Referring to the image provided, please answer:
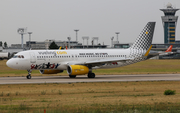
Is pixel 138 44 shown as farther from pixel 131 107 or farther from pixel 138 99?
pixel 131 107

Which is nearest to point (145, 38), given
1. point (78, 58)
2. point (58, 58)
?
point (78, 58)

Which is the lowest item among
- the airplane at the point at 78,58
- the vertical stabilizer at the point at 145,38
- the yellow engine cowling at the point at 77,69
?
the yellow engine cowling at the point at 77,69

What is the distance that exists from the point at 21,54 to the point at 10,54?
110966mm

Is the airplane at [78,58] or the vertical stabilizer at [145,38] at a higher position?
the vertical stabilizer at [145,38]

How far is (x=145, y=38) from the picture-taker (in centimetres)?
5075

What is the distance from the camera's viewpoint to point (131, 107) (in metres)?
20.1

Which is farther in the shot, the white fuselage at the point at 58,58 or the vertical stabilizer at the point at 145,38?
the vertical stabilizer at the point at 145,38

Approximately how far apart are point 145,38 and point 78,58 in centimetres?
1146

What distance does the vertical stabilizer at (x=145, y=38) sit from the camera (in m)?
50.6

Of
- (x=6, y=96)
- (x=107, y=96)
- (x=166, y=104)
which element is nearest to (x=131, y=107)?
(x=166, y=104)

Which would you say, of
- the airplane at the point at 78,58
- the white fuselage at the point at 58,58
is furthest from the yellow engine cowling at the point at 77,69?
the white fuselage at the point at 58,58

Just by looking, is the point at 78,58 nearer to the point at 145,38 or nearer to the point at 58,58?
the point at 58,58

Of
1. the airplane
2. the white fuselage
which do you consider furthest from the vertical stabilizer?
the white fuselage

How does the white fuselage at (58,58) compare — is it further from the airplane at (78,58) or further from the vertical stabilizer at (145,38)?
the vertical stabilizer at (145,38)
